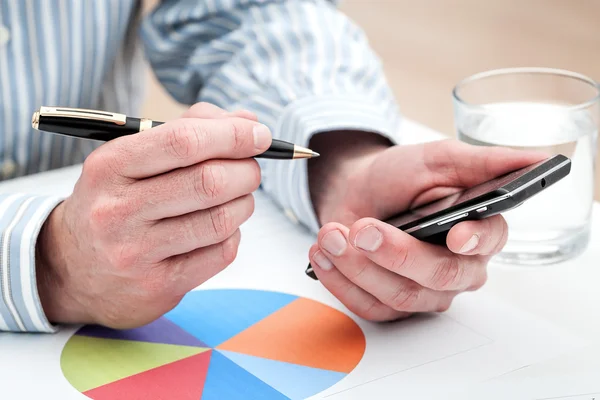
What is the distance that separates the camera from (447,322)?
60 cm

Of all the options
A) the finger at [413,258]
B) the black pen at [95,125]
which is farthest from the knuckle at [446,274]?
the black pen at [95,125]

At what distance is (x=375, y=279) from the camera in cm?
57

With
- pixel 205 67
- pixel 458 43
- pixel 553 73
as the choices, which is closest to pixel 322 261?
pixel 553 73

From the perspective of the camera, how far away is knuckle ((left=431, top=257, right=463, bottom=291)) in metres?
0.56

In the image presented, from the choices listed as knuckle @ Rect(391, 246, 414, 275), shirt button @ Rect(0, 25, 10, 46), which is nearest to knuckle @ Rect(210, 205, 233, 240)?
knuckle @ Rect(391, 246, 414, 275)

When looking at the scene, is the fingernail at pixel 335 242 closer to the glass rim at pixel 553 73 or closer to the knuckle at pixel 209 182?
the knuckle at pixel 209 182

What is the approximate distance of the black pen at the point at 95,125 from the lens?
530 millimetres

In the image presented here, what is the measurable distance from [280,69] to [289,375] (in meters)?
0.43

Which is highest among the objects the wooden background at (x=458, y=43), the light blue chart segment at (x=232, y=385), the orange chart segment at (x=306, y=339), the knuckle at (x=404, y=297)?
the knuckle at (x=404, y=297)

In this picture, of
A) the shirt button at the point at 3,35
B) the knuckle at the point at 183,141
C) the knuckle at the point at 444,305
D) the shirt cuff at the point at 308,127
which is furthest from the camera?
the shirt button at the point at 3,35

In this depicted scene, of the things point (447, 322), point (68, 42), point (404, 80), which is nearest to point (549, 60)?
point (404, 80)

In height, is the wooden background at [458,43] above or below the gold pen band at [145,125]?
below

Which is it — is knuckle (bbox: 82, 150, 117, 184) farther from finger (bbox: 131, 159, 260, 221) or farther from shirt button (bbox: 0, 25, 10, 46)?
shirt button (bbox: 0, 25, 10, 46)

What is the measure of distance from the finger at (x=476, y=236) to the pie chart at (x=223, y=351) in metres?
0.11
